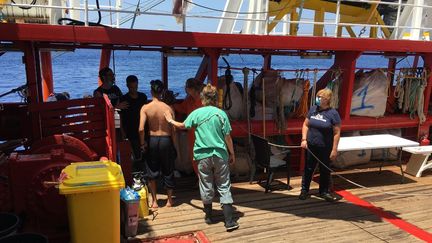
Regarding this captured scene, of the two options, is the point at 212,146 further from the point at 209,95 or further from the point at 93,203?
the point at 93,203

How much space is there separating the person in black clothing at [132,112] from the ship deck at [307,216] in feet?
3.45

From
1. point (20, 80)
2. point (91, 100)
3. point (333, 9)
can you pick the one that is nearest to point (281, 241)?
point (91, 100)

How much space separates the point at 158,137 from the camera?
5.12 meters

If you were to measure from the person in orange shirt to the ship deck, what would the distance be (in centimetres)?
78

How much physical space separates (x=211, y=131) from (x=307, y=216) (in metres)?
1.88

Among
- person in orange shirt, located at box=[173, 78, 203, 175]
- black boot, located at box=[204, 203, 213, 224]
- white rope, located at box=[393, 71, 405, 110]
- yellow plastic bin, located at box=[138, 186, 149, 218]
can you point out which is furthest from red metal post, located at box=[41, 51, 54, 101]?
white rope, located at box=[393, 71, 405, 110]

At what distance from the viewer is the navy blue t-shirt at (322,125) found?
538 cm

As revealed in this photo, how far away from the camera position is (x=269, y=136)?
7.02 metres

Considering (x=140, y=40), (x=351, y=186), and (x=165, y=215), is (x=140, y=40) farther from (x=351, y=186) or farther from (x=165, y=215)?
(x=351, y=186)

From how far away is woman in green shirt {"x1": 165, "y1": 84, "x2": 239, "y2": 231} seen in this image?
4.69 meters

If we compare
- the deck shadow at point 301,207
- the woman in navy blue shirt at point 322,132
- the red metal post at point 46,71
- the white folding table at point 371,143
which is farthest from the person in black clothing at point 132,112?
the red metal post at point 46,71

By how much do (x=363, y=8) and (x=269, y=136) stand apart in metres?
5.88

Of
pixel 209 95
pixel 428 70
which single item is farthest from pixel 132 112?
pixel 428 70

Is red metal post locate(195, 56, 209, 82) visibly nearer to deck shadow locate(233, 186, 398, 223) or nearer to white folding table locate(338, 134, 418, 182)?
deck shadow locate(233, 186, 398, 223)
